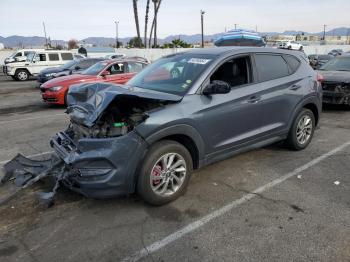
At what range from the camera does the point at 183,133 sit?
13.4ft

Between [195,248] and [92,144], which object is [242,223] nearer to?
[195,248]

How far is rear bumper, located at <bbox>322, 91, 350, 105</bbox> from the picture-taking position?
9086mm

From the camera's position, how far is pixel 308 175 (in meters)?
4.92

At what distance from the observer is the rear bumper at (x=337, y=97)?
9086mm

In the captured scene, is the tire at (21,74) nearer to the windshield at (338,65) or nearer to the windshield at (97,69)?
the windshield at (97,69)

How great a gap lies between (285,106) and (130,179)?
2.83 m

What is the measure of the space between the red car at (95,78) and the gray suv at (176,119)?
19.5ft

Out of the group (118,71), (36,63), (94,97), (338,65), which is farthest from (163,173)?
(36,63)

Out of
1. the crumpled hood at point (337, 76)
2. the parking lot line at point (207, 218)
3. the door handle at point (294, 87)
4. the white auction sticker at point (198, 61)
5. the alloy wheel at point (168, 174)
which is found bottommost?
the parking lot line at point (207, 218)

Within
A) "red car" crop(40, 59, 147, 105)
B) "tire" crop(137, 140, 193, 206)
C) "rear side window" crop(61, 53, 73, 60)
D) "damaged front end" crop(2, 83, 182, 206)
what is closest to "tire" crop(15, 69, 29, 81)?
"rear side window" crop(61, 53, 73, 60)

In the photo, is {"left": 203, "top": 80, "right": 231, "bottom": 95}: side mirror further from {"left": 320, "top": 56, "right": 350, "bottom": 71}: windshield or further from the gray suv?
{"left": 320, "top": 56, "right": 350, "bottom": 71}: windshield

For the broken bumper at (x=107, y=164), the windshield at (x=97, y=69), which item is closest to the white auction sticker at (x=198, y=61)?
the broken bumper at (x=107, y=164)

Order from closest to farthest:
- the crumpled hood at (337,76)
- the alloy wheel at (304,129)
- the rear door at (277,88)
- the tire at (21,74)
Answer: the rear door at (277,88) → the alloy wheel at (304,129) → the crumpled hood at (337,76) → the tire at (21,74)

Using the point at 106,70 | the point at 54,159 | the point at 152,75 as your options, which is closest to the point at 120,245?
the point at 54,159
